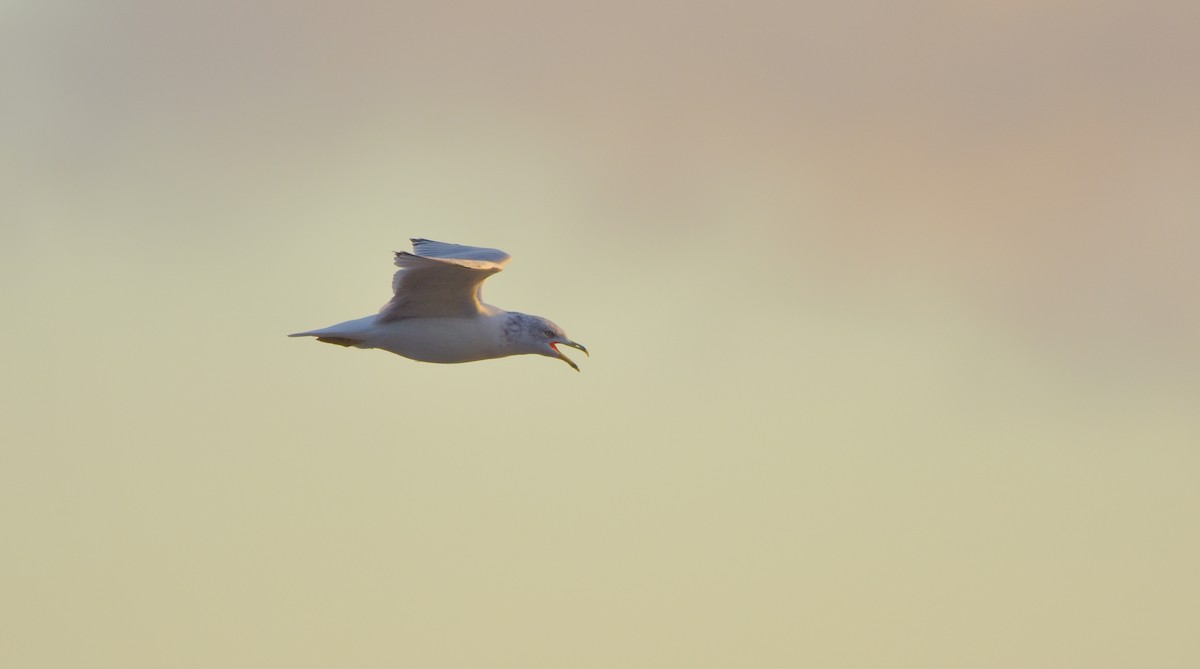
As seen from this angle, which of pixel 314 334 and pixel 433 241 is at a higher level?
pixel 433 241

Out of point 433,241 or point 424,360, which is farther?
point 433,241

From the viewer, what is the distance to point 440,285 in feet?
109

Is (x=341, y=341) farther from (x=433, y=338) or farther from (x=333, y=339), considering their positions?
(x=433, y=338)

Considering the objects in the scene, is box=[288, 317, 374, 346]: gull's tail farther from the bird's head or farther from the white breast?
the bird's head

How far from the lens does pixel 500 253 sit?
35.3 metres

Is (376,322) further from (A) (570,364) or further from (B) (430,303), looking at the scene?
(A) (570,364)

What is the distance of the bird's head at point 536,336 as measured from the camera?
34.6 metres

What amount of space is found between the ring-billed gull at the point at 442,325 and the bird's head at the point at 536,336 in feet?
0.06

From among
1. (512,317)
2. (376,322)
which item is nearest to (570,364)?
(512,317)

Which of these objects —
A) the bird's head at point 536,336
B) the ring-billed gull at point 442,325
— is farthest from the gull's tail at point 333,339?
the bird's head at point 536,336

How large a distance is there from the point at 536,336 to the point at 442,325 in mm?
1884

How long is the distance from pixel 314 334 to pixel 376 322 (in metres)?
1.10

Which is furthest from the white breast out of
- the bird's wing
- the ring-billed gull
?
the bird's wing

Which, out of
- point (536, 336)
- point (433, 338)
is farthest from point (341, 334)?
point (536, 336)
